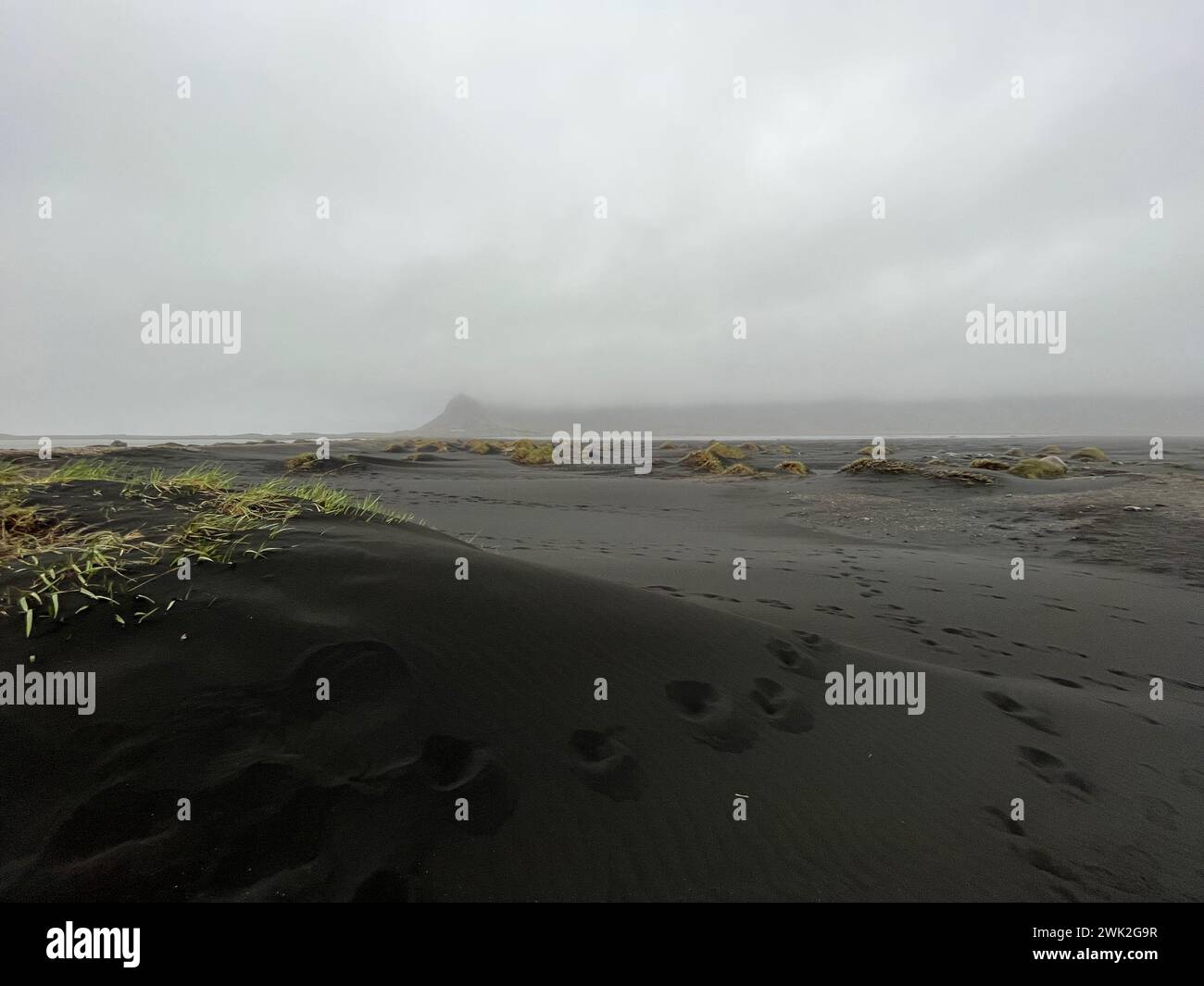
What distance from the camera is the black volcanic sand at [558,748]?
82.0 inches

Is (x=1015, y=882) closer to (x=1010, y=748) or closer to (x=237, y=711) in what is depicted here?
(x=1010, y=748)

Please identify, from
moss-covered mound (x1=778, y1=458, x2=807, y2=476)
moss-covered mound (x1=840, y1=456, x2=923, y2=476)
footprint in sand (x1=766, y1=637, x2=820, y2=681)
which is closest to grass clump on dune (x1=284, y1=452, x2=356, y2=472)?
moss-covered mound (x1=778, y1=458, x2=807, y2=476)

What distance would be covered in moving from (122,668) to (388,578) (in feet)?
5.24

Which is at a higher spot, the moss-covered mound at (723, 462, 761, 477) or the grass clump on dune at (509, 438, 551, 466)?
the grass clump on dune at (509, 438, 551, 466)

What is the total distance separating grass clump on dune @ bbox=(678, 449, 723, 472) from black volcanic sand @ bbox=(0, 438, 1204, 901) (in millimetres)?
19409

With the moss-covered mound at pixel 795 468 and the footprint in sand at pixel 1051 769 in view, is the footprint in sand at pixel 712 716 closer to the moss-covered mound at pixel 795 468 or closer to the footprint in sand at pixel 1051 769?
the footprint in sand at pixel 1051 769

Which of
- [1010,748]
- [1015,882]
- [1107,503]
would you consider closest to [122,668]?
[1015,882]

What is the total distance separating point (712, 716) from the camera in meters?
3.41

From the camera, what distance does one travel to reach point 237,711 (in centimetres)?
257

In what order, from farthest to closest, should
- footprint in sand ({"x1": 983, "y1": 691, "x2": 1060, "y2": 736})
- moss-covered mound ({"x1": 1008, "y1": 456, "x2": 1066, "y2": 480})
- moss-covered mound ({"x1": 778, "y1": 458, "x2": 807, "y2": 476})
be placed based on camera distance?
moss-covered mound ({"x1": 778, "y1": 458, "x2": 807, "y2": 476})
moss-covered mound ({"x1": 1008, "y1": 456, "x2": 1066, "y2": 480})
footprint in sand ({"x1": 983, "y1": 691, "x2": 1060, "y2": 736})

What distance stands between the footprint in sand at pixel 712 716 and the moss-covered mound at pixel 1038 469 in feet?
68.8

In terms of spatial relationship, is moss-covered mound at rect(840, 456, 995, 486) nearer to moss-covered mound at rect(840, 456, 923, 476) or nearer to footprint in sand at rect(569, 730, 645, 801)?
moss-covered mound at rect(840, 456, 923, 476)

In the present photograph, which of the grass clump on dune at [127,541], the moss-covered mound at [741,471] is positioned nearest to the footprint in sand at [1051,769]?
the grass clump on dune at [127,541]

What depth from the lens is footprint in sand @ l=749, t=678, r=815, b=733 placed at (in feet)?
11.4
